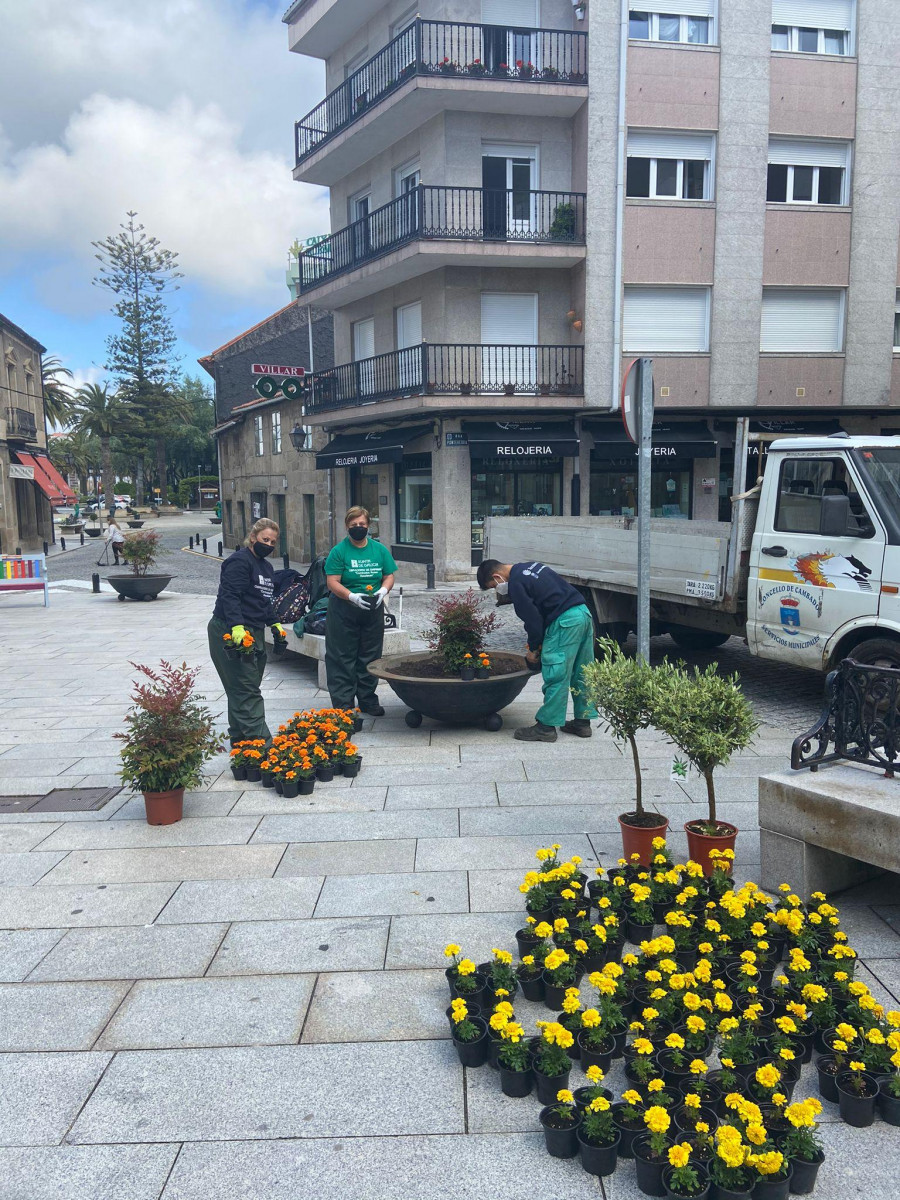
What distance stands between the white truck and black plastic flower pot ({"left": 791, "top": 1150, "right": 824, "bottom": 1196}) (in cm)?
524

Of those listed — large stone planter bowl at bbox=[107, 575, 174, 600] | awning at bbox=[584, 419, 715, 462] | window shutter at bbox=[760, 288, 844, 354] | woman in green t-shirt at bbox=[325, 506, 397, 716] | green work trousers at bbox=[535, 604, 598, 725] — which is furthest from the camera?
awning at bbox=[584, 419, 715, 462]

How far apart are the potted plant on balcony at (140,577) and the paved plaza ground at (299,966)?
11.7 meters

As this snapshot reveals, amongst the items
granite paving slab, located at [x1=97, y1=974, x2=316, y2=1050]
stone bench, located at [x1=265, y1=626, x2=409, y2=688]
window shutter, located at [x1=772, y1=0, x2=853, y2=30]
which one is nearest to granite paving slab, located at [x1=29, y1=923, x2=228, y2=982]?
granite paving slab, located at [x1=97, y1=974, x2=316, y2=1050]

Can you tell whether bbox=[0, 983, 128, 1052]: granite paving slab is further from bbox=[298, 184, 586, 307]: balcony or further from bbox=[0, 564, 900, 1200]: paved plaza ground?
bbox=[298, 184, 586, 307]: balcony

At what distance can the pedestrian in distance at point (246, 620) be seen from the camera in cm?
675

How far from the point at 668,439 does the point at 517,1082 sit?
825 inches

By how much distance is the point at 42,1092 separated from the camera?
10.8 ft

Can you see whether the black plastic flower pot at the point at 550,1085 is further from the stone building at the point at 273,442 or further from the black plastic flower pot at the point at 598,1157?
the stone building at the point at 273,442

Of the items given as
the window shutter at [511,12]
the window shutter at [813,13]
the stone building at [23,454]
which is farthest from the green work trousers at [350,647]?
the stone building at [23,454]

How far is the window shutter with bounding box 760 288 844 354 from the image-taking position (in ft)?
72.9

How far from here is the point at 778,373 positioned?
22.4 metres

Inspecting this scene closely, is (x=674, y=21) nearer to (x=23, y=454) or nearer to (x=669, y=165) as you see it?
(x=669, y=165)

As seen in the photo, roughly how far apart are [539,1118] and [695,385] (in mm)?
20969

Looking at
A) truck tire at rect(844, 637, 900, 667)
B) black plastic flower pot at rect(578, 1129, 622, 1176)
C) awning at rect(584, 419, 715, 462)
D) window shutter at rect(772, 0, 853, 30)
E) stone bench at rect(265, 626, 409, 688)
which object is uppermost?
window shutter at rect(772, 0, 853, 30)
